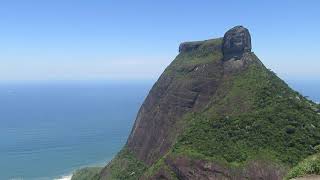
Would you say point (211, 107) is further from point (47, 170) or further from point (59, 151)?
point (59, 151)

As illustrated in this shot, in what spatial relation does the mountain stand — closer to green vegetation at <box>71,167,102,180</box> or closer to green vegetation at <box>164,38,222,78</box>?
green vegetation at <box>164,38,222,78</box>

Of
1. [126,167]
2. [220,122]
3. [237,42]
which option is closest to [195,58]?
[237,42]

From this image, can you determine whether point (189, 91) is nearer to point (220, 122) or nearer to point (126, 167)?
point (220, 122)

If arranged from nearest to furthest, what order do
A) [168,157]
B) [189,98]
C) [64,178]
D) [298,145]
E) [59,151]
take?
1. [298,145]
2. [168,157]
3. [189,98]
4. [64,178]
5. [59,151]

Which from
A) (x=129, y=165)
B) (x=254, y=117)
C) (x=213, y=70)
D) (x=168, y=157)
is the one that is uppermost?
(x=213, y=70)

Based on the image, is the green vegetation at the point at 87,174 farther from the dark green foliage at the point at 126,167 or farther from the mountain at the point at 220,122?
the dark green foliage at the point at 126,167

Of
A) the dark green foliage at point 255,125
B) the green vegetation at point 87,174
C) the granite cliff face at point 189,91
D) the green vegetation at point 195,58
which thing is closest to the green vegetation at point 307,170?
the dark green foliage at point 255,125

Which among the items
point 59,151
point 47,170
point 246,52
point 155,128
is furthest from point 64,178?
point 246,52

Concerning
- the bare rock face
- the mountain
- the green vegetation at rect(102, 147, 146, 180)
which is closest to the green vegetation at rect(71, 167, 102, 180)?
the mountain
